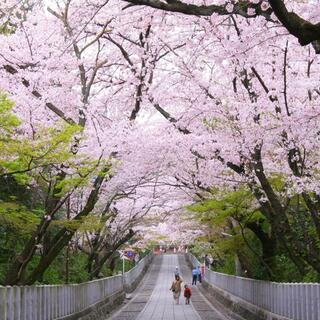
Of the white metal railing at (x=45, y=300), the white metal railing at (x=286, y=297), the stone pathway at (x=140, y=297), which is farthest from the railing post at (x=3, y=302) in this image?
the stone pathway at (x=140, y=297)

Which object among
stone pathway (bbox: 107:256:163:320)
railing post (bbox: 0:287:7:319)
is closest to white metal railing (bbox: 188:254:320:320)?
stone pathway (bbox: 107:256:163:320)

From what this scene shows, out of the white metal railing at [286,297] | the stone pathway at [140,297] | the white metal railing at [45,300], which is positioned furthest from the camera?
the stone pathway at [140,297]

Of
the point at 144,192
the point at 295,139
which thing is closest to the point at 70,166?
the point at 295,139

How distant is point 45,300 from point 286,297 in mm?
5836

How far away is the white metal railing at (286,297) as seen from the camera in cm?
1159

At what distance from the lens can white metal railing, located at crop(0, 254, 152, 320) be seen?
980 centimetres

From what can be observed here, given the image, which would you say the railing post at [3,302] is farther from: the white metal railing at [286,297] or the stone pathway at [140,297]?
the stone pathway at [140,297]

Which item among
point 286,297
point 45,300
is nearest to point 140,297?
point 286,297

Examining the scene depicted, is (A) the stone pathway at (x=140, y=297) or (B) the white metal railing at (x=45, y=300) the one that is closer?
(B) the white metal railing at (x=45, y=300)

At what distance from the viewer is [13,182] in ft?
56.1

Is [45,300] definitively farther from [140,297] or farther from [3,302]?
[140,297]

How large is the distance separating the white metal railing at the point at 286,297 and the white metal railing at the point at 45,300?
18.8 ft

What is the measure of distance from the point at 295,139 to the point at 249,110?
1.84 metres

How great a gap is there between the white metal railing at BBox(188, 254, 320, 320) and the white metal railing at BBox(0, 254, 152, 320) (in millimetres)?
5743
